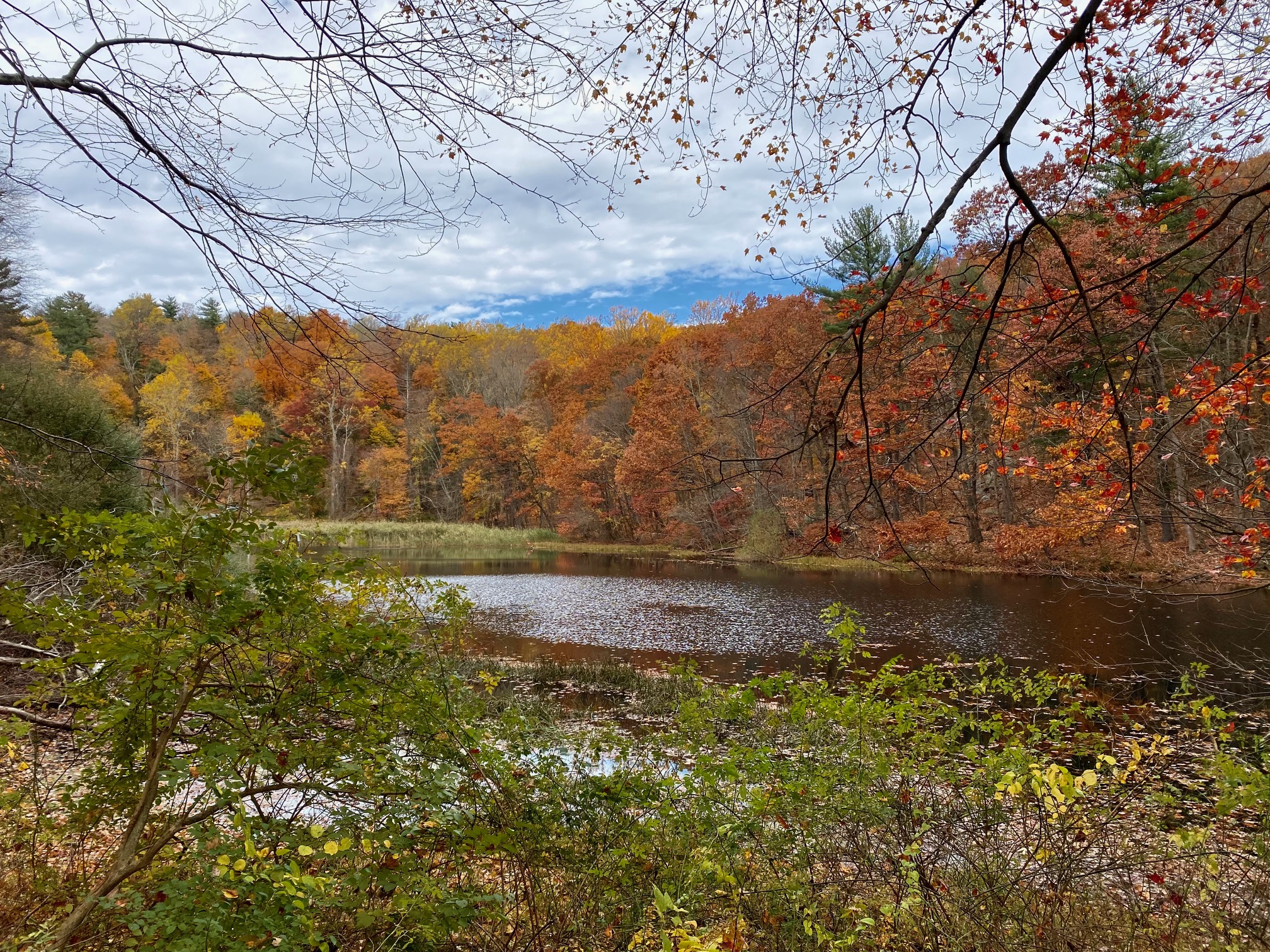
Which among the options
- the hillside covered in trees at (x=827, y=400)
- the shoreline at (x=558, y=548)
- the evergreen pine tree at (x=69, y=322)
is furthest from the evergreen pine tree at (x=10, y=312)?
the evergreen pine tree at (x=69, y=322)

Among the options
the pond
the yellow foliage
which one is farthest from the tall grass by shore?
the pond

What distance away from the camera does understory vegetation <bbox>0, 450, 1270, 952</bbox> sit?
2182 millimetres

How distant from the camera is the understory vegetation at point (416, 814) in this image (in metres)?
2.18

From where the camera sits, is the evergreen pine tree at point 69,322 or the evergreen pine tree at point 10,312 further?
the evergreen pine tree at point 69,322

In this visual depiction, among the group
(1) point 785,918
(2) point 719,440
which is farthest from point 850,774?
(2) point 719,440

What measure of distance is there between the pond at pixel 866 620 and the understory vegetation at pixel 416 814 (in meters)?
3.65

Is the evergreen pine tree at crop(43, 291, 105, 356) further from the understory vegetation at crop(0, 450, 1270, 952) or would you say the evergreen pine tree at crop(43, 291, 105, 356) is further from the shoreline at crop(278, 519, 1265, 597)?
the understory vegetation at crop(0, 450, 1270, 952)

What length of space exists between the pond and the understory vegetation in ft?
12.0

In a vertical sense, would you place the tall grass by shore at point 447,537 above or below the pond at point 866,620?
below

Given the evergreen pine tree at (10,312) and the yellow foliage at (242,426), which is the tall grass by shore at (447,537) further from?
the evergreen pine tree at (10,312)

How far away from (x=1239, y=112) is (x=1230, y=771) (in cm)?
346

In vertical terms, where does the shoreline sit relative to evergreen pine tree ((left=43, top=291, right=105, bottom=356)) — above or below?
below

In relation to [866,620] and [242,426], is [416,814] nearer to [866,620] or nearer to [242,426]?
[866,620]

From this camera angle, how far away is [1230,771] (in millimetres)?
2883
